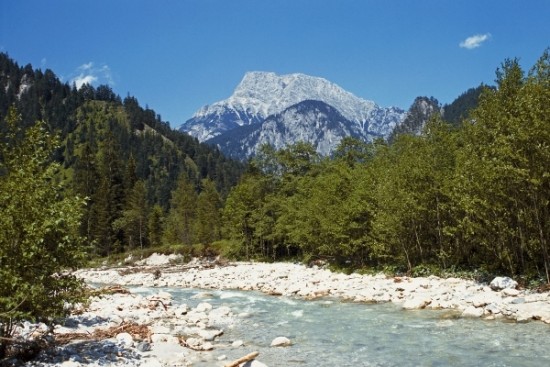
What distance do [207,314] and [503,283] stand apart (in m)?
15.3

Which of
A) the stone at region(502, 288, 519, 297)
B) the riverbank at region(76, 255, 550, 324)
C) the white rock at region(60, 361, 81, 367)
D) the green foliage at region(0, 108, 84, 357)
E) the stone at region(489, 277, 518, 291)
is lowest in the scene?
the riverbank at region(76, 255, 550, 324)

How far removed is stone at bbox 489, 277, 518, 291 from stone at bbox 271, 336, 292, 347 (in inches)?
482

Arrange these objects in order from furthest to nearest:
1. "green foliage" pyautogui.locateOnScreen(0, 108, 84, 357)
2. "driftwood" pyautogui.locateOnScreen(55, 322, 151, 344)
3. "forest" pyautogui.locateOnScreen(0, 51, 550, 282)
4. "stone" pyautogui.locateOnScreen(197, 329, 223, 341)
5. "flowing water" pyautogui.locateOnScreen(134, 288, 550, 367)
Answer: "forest" pyautogui.locateOnScreen(0, 51, 550, 282) → "stone" pyautogui.locateOnScreen(197, 329, 223, 341) → "driftwood" pyautogui.locateOnScreen(55, 322, 151, 344) → "flowing water" pyautogui.locateOnScreen(134, 288, 550, 367) → "green foliage" pyautogui.locateOnScreen(0, 108, 84, 357)

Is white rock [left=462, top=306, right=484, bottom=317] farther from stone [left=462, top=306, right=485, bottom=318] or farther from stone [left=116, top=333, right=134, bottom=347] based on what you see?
stone [left=116, top=333, right=134, bottom=347]

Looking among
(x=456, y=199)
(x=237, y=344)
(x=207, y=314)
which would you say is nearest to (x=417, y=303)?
(x=456, y=199)

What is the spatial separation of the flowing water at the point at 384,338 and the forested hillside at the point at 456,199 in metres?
7.45

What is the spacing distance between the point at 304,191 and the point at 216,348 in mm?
41772

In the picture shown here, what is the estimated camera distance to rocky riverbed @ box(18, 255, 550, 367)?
14.6 meters

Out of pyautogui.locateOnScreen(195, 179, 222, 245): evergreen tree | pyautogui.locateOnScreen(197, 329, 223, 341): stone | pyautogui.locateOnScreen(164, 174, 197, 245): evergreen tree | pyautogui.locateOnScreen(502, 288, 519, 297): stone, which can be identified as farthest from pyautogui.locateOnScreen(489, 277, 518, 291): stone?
pyautogui.locateOnScreen(164, 174, 197, 245): evergreen tree

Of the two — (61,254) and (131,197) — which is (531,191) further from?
(131,197)

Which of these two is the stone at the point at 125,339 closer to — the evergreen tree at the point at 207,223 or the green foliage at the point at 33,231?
the green foliage at the point at 33,231

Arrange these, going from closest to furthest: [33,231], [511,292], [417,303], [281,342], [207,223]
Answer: [33,231] < [281,342] < [511,292] < [417,303] < [207,223]

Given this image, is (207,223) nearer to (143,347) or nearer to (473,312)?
(473,312)

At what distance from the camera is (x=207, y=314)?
24469 millimetres
